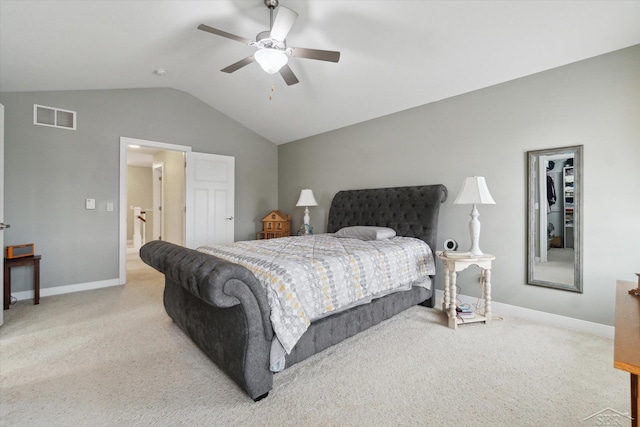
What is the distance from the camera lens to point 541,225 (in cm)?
283

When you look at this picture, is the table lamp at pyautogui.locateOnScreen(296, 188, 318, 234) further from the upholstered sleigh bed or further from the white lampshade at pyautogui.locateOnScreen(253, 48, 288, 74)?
the white lampshade at pyautogui.locateOnScreen(253, 48, 288, 74)

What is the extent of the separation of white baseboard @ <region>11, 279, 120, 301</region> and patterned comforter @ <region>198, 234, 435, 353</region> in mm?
2482

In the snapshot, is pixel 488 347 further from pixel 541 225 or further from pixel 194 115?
pixel 194 115

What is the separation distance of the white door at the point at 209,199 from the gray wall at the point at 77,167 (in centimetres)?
42

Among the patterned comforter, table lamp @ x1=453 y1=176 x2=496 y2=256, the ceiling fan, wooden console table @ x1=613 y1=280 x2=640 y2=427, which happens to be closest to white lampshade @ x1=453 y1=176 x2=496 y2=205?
table lamp @ x1=453 y1=176 x2=496 y2=256

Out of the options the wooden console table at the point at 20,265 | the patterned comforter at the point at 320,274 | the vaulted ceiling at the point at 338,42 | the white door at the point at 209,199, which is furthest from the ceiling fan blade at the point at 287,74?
the wooden console table at the point at 20,265

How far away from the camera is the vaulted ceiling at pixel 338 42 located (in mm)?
2248

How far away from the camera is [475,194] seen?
2732 millimetres

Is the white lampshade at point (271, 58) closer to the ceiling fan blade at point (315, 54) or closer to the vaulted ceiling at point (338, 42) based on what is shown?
the ceiling fan blade at point (315, 54)

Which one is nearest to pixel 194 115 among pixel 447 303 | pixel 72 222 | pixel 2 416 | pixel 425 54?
pixel 72 222

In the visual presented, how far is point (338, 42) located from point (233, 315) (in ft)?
8.91

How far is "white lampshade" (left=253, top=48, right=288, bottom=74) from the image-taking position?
7.18 ft

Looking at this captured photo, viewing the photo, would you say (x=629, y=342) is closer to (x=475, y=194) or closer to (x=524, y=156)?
(x=475, y=194)

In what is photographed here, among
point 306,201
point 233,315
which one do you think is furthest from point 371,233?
point 233,315
